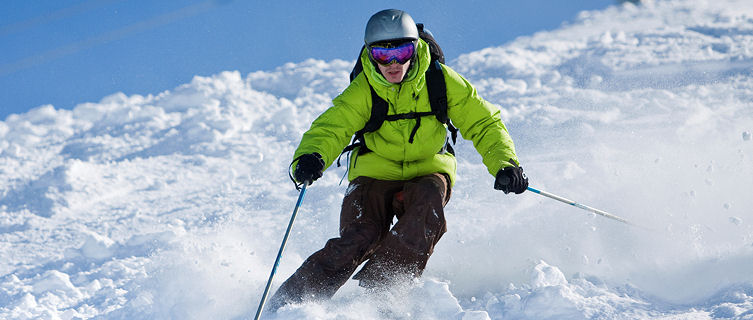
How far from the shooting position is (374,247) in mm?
3787

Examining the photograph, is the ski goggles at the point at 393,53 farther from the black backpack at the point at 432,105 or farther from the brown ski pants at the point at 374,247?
the brown ski pants at the point at 374,247

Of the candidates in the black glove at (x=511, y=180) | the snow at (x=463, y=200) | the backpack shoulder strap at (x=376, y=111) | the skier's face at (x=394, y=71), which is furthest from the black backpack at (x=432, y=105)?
the snow at (x=463, y=200)

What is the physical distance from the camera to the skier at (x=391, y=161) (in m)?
3.54

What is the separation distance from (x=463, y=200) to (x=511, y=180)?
133 inches

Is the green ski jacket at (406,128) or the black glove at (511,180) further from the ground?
the green ski jacket at (406,128)

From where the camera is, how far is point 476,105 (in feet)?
12.9

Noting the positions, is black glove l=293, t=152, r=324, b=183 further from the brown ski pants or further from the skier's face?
the skier's face

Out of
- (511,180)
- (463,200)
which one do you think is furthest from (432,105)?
(463,200)

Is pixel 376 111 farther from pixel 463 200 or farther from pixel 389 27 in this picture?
pixel 463 200

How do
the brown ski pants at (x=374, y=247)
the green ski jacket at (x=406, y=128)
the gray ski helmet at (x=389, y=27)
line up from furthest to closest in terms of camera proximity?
the green ski jacket at (x=406, y=128) → the gray ski helmet at (x=389, y=27) → the brown ski pants at (x=374, y=247)

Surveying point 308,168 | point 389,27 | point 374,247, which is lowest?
point 374,247

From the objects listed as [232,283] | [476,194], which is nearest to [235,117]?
[476,194]

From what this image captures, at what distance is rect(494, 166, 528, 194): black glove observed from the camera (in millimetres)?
3576

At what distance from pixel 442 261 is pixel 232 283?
1.73 m
